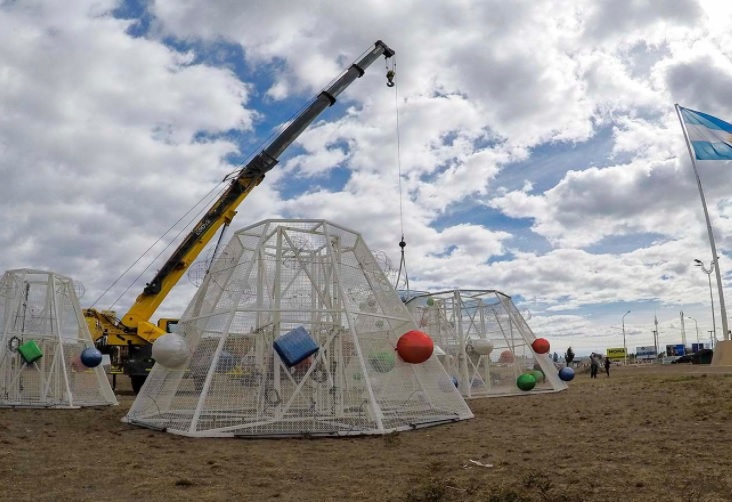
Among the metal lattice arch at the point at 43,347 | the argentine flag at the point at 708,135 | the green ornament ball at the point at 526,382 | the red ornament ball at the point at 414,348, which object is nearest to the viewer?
the red ornament ball at the point at 414,348

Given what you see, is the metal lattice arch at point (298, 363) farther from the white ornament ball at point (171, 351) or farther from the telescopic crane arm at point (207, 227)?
the telescopic crane arm at point (207, 227)

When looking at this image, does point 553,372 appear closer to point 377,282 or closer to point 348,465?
point 377,282

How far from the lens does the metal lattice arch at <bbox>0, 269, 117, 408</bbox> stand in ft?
50.3

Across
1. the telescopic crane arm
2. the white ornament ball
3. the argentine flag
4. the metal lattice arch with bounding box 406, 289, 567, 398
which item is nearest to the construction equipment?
the telescopic crane arm

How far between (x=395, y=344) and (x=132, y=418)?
5515 mm

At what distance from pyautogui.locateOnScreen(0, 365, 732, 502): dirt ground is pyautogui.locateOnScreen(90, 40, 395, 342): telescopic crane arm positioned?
28.4 feet

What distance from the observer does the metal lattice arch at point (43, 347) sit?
50.3 ft

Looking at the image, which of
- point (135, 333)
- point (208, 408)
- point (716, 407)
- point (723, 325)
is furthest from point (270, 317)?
point (723, 325)

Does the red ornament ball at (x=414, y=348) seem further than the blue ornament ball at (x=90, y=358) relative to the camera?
No

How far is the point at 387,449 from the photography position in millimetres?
8438

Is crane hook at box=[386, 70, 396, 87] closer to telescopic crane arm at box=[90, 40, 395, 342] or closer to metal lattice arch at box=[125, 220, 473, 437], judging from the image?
telescopic crane arm at box=[90, 40, 395, 342]

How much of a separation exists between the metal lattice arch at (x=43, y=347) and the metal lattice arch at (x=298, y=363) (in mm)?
5128

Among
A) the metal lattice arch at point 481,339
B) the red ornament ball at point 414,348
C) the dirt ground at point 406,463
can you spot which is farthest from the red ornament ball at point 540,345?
the red ornament ball at point 414,348

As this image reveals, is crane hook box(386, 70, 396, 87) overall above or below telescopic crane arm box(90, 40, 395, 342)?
above
